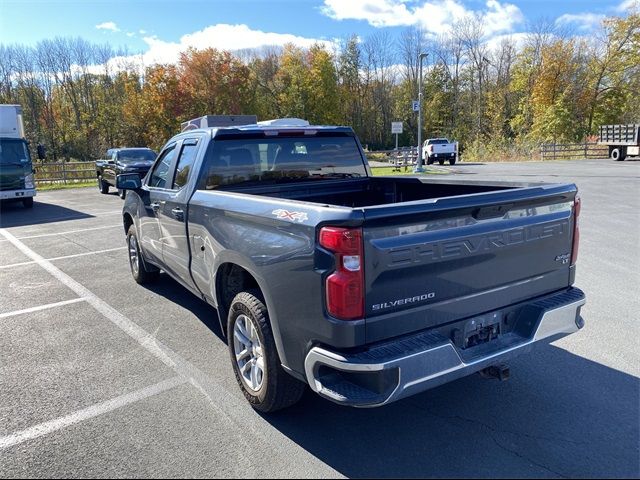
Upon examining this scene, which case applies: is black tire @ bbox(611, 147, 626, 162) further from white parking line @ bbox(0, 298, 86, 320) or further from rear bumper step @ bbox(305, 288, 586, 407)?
white parking line @ bbox(0, 298, 86, 320)

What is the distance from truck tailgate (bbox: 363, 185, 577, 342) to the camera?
2.60m

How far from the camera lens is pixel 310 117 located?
192 feet

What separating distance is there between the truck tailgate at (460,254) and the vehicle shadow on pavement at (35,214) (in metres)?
13.7

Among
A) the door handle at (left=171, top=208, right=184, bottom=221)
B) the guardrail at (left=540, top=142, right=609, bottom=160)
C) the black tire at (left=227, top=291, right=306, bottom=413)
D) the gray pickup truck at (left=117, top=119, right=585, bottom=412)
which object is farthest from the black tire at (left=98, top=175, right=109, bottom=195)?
the guardrail at (left=540, top=142, right=609, bottom=160)

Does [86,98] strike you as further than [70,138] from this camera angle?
Yes

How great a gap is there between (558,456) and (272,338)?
1.84 meters

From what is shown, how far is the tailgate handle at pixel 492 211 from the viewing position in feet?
9.61

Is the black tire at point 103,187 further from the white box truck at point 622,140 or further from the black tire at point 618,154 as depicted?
the black tire at point 618,154

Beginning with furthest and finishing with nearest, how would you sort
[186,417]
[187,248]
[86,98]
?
[86,98] < [187,248] < [186,417]

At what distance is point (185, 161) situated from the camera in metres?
4.78

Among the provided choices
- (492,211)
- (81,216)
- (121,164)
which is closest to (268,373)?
(492,211)

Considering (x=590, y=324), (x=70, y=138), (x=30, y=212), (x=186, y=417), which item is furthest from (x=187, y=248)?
(x=70, y=138)

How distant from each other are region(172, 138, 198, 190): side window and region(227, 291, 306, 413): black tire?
5.71 ft

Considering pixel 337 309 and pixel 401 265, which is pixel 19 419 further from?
pixel 401 265
